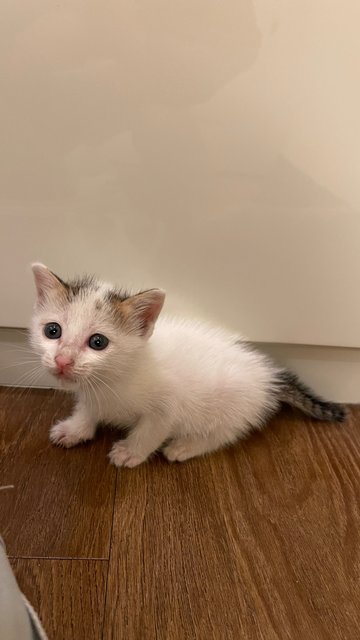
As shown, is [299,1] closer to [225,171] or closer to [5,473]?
[225,171]

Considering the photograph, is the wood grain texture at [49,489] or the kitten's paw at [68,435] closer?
the wood grain texture at [49,489]

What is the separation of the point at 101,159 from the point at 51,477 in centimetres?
56

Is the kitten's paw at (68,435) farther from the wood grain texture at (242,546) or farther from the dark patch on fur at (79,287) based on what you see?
the dark patch on fur at (79,287)

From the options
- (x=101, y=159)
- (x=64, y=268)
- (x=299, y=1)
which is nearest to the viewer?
(x=299, y=1)

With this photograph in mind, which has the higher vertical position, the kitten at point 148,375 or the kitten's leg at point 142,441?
the kitten at point 148,375

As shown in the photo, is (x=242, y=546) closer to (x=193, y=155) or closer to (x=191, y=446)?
(x=191, y=446)

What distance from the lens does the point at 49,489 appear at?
2.78ft

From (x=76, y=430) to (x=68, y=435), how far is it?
0.06ft

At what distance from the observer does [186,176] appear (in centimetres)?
88

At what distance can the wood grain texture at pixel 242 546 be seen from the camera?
0.66m

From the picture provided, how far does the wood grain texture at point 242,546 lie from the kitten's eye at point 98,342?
26cm

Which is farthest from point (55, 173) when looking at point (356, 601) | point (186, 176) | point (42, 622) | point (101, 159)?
point (356, 601)

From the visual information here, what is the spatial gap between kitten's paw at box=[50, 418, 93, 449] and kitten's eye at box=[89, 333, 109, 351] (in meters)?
0.25

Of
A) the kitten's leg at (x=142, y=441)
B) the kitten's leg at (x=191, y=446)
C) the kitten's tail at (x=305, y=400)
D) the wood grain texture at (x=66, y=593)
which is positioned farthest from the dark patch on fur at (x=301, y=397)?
the wood grain texture at (x=66, y=593)
